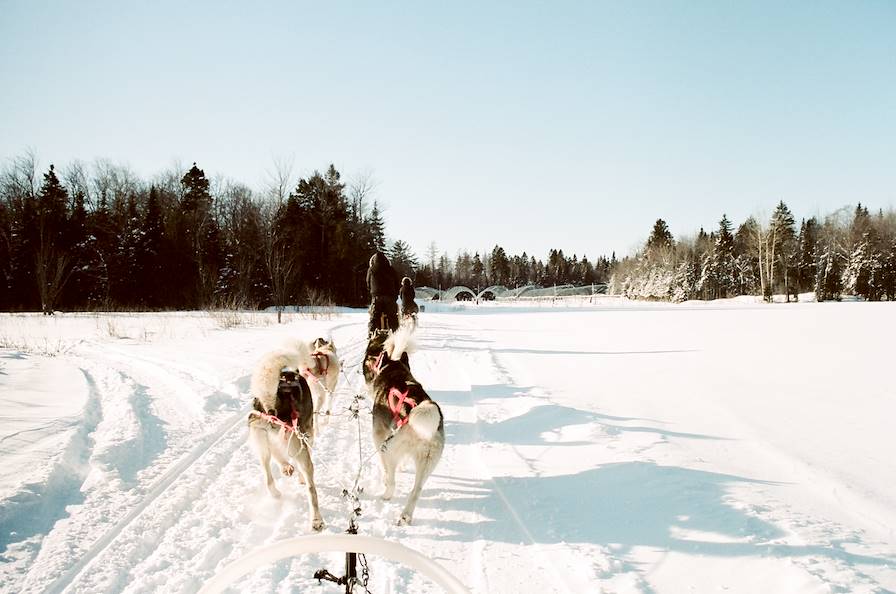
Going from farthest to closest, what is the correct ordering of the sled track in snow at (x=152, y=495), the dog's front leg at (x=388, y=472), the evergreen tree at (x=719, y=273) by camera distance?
the evergreen tree at (x=719, y=273) < the dog's front leg at (x=388, y=472) < the sled track in snow at (x=152, y=495)

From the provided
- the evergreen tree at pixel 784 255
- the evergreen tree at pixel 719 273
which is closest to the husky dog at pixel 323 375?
the evergreen tree at pixel 784 255

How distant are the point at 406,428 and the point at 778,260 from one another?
206 feet

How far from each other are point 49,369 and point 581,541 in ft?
35.1

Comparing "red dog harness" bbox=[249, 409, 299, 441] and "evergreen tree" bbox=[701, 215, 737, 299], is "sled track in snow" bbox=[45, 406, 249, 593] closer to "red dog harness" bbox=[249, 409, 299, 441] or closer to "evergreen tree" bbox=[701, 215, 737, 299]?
"red dog harness" bbox=[249, 409, 299, 441]

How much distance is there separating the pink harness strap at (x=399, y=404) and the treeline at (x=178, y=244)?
20418mm

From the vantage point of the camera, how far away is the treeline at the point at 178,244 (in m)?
29.7

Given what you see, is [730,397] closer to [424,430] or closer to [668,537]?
[668,537]

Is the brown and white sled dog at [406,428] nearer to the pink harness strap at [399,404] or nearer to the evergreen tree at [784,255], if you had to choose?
the pink harness strap at [399,404]

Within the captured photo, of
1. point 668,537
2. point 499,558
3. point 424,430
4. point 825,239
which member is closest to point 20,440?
point 424,430

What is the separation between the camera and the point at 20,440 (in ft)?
16.2

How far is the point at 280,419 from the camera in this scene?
12.2ft

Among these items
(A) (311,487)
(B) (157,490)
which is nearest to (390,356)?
(A) (311,487)

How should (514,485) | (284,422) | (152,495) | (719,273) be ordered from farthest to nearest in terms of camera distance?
(719,273), (514,485), (152,495), (284,422)

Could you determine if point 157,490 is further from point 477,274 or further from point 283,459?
point 477,274
